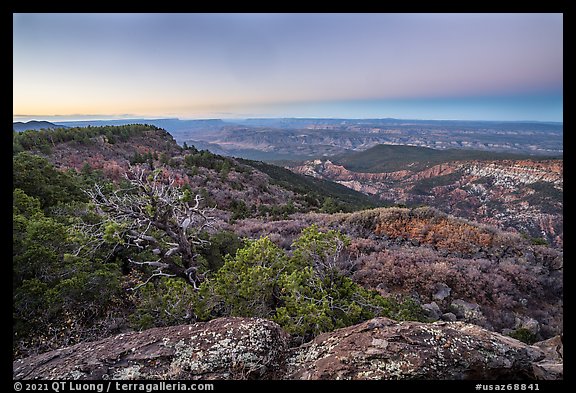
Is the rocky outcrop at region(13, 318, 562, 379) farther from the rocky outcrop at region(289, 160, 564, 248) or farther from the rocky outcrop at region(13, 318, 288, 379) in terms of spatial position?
the rocky outcrop at region(289, 160, 564, 248)

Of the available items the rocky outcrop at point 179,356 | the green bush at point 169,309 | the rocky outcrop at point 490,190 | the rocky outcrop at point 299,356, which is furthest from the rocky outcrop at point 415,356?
the rocky outcrop at point 490,190

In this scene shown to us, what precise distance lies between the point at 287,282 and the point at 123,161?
115ft

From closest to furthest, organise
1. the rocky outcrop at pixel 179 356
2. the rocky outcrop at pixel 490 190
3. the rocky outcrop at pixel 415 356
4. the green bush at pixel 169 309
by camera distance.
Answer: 1. the rocky outcrop at pixel 415 356
2. the rocky outcrop at pixel 179 356
3. the green bush at pixel 169 309
4. the rocky outcrop at pixel 490 190

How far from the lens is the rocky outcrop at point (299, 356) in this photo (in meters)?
2.86

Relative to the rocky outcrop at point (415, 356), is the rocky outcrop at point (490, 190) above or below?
below

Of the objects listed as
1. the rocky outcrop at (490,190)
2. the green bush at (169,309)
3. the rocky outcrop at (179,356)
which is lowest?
the rocky outcrop at (490,190)

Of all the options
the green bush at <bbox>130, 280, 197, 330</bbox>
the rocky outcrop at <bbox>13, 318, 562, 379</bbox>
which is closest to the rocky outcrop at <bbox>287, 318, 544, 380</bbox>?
the rocky outcrop at <bbox>13, 318, 562, 379</bbox>

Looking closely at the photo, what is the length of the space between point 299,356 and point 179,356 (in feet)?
4.45

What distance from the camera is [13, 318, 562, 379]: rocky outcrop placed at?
2.86 meters

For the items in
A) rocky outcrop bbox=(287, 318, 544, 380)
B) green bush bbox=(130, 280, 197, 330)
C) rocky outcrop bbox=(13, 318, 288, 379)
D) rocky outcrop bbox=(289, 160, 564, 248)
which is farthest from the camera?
rocky outcrop bbox=(289, 160, 564, 248)

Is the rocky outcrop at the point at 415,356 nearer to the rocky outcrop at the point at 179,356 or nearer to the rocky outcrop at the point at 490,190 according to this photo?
the rocky outcrop at the point at 179,356

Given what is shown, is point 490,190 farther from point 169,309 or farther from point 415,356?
point 169,309
